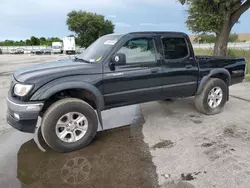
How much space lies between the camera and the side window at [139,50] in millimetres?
4059

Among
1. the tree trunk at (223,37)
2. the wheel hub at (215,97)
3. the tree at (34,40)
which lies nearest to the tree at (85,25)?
the tree at (34,40)

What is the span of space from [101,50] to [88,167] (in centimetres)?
207

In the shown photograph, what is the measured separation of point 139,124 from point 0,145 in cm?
265

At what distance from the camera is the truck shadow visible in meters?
2.84

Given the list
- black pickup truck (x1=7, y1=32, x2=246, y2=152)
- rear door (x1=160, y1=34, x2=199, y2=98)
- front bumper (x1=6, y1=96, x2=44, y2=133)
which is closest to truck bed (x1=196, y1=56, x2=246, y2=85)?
black pickup truck (x1=7, y1=32, x2=246, y2=152)

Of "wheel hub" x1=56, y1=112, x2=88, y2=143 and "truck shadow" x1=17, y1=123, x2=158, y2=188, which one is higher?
"wheel hub" x1=56, y1=112, x2=88, y2=143

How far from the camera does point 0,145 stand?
394cm

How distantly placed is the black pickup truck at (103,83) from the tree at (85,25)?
41.8 metres

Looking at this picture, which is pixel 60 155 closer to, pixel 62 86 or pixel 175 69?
pixel 62 86

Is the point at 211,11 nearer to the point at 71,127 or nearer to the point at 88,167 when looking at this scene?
the point at 71,127

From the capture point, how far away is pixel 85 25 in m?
44.6

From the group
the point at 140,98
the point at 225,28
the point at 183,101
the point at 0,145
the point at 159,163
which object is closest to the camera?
the point at 159,163

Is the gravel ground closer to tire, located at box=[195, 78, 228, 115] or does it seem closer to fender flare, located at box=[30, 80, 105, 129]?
tire, located at box=[195, 78, 228, 115]

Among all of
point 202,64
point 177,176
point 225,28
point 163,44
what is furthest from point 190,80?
point 225,28
